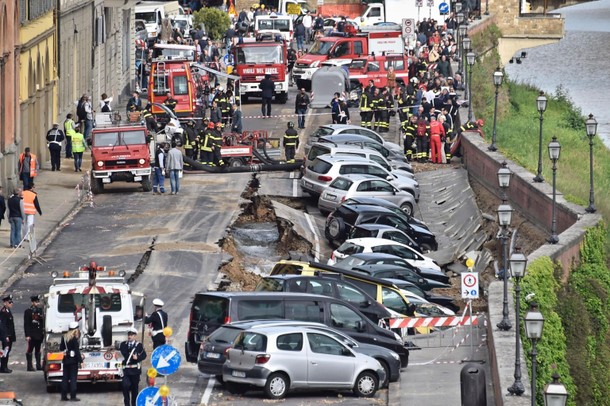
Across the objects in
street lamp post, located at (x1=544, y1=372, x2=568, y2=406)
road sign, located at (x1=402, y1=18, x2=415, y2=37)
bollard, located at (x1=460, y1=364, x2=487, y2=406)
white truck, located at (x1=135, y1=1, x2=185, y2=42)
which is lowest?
bollard, located at (x1=460, y1=364, x2=487, y2=406)

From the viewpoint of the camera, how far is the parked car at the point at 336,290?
34.3 meters

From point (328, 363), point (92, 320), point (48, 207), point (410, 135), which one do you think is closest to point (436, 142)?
point (410, 135)

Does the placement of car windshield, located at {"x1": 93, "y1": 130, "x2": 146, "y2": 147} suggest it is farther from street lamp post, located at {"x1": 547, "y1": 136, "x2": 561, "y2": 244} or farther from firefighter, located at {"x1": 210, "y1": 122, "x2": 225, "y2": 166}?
street lamp post, located at {"x1": 547, "y1": 136, "x2": 561, "y2": 244}

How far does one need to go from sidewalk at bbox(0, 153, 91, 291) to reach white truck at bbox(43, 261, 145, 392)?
761 cm

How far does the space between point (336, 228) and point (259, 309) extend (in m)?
14.2

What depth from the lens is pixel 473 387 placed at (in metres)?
28.3

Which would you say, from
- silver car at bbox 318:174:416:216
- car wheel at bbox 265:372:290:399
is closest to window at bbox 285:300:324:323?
car wheel at bbox 265:372:290:399

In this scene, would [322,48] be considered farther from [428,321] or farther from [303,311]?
[303,311]

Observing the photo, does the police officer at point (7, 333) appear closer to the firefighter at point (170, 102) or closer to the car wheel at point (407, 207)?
the car wheel at point (407, 207)

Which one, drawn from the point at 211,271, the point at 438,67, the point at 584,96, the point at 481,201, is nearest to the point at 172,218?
the point at 211,271

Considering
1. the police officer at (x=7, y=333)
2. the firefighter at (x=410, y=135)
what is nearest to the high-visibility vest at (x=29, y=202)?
the police officer at (x=7, y=333)

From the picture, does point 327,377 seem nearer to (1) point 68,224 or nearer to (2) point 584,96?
(1) point 68,224

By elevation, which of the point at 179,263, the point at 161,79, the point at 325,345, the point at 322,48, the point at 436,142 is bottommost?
the point at 179,263

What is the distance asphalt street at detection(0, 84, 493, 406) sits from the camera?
3016 cm
